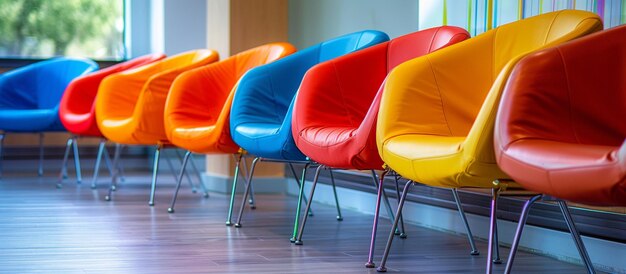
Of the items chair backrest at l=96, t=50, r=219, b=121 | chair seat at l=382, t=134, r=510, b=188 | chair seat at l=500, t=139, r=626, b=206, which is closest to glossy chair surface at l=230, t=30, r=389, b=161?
chair seat at l=382, t=134, r=510, b=188

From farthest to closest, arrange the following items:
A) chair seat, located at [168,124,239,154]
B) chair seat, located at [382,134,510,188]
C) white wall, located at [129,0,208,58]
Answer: white wall, located at [129,0,208,58]
chair seat, located at [168,124,239,154]
chair seat, located at [382,134,510,188]

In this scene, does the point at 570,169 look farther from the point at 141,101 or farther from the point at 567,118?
the point at 141,101

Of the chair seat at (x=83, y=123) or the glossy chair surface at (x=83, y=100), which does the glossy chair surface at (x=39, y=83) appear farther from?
the chair seat at (x=83, y=123)

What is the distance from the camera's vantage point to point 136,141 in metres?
5.28

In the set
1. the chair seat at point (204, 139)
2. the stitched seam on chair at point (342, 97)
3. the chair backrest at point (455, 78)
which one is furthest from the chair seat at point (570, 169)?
the chair seat at point (204, 139)

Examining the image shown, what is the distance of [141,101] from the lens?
522cm

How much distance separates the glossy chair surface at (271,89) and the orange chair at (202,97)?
26cm

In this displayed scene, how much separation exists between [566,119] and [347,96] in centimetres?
136

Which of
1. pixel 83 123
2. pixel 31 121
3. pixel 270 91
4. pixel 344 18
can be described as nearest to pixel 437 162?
pixel 270 91

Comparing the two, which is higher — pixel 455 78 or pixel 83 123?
pixel 455 78

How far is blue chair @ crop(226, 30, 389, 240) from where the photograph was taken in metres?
3.96

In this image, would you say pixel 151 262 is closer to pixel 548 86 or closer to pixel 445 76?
pixel 445 76

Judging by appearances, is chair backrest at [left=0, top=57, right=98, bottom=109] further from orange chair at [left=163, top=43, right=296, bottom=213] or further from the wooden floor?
orange chair at [left=163, top=43, right=296, bottom=213]

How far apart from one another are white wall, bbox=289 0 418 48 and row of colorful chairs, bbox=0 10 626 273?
518mm
